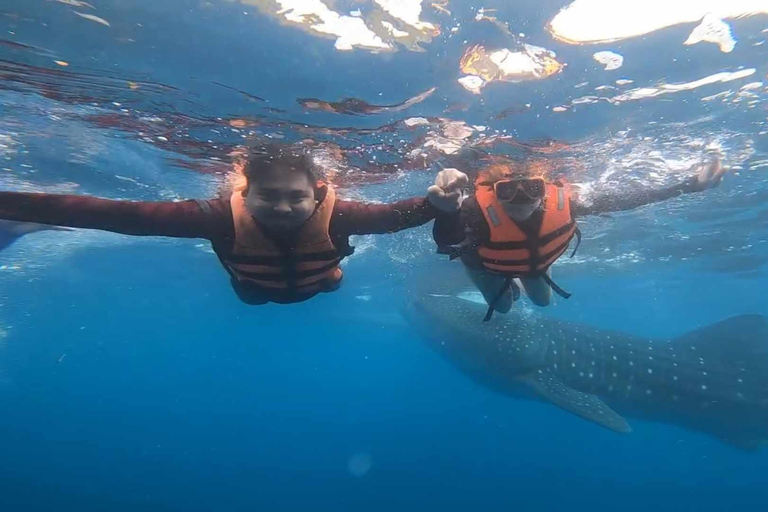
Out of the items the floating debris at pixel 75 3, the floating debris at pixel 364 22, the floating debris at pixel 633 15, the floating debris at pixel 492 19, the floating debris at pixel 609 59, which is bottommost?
the floating debris at pixel 75 3

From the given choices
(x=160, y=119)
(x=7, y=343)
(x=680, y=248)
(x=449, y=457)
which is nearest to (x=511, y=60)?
(x=160, y=119)

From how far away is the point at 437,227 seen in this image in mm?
4613

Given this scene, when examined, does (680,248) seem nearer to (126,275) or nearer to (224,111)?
(224,111)

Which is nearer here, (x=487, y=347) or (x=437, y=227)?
(x=437, y=227)

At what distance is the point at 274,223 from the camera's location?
4.79 meters

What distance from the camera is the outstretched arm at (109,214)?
3965 mm

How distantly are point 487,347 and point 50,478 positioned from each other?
29365 mm

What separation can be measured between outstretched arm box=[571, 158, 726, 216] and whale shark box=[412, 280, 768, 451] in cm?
537

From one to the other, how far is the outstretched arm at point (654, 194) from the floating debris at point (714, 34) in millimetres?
1627

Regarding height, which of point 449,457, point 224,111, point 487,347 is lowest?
point 449,457

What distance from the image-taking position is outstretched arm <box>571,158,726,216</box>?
548cm

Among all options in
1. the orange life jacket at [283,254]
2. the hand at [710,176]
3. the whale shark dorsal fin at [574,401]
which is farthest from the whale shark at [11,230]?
the whale shark dorsal fin at [574,401]

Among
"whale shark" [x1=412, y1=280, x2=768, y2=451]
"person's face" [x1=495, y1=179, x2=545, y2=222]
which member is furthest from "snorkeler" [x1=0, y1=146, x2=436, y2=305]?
"whale shark" [x1=412, y1=280, x2=768, y2=451]

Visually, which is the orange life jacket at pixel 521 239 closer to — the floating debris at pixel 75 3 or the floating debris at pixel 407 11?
the floating debris at pixel 407 11
